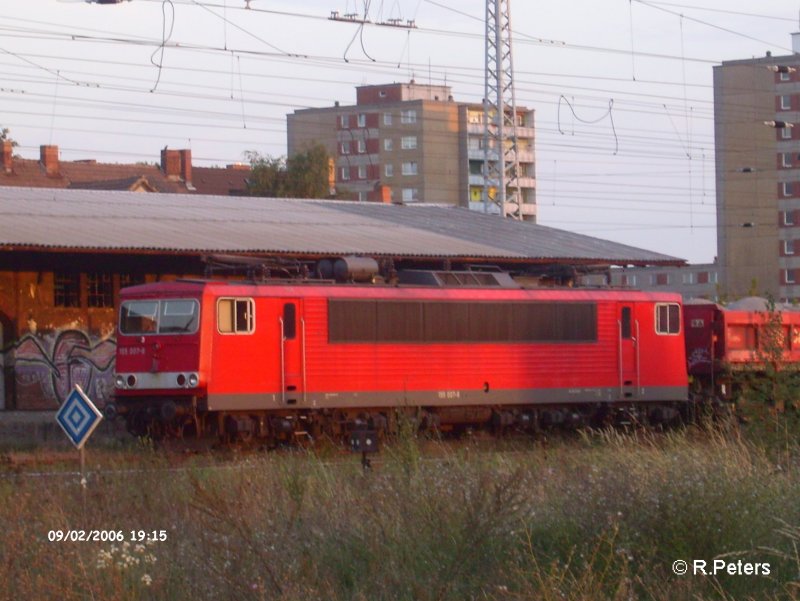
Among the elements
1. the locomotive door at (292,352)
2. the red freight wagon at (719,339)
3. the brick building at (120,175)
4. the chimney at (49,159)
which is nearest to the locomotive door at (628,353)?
the red freight wagon at (719,339)

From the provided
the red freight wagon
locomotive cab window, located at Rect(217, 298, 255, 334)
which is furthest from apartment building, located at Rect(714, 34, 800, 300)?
locomotive cab window, located at Rect(217, 298, 255, 334)

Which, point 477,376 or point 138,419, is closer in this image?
point 138,419

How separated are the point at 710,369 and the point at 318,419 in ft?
37.9

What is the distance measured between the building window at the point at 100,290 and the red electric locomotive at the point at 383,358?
6.58 m

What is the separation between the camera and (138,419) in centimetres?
2319

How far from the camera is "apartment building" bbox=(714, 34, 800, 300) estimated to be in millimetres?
82812

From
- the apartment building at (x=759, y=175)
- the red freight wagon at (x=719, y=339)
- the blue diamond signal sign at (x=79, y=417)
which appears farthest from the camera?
the apartment building at (x=759, y=175)

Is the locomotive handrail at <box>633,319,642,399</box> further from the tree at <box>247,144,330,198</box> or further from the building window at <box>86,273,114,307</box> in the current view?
the tree at <box>247,144,330,198</box>

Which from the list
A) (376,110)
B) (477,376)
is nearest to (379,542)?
(477,376)

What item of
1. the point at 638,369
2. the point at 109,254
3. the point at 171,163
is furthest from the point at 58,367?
the point at 171,163

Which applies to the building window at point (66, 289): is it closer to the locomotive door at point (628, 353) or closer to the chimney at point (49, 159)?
the locomotive door at point (628, 353)

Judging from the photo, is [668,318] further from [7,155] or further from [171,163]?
[171,163]

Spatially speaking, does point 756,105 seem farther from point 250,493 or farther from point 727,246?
point 250,493

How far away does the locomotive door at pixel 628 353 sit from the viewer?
2781 cm
